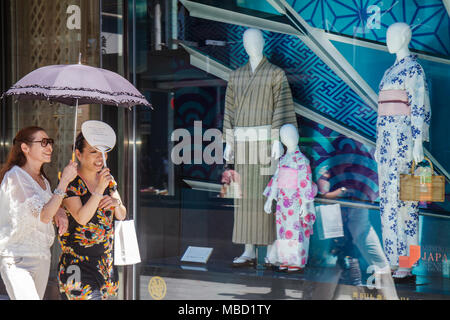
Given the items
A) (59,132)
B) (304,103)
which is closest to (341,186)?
(304,103)

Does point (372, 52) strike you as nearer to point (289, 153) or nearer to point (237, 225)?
point (289, 153)

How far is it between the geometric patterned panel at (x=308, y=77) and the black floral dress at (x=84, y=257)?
2.05 meters

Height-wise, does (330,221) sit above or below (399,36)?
below

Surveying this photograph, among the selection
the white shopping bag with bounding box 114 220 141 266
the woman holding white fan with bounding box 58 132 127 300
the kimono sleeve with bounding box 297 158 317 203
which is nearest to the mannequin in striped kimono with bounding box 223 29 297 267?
A: the kimono sleeve with bounding box 297 158 317 203

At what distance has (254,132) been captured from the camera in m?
4.79

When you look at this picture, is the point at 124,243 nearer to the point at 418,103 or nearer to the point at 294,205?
the point at 294,205

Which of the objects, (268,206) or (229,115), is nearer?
(268,206)

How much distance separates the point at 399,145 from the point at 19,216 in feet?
8.71

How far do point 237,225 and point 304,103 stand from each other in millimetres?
1153

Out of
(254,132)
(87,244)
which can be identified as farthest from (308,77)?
(87,244)

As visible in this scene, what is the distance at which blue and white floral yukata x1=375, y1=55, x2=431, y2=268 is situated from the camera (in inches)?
163

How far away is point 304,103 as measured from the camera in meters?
4.78

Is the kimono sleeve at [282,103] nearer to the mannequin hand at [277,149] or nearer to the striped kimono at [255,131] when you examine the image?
the striped kimono at [255,131]

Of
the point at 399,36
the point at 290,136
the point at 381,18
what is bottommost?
the point at 290,136
